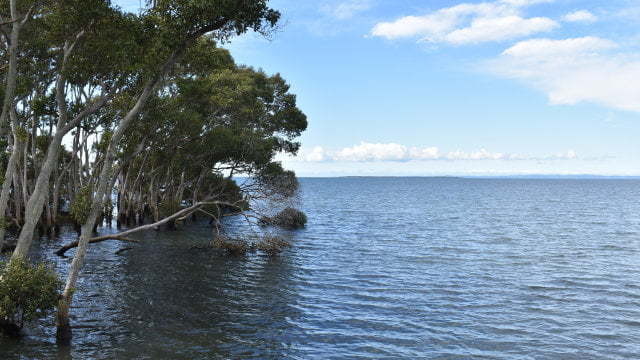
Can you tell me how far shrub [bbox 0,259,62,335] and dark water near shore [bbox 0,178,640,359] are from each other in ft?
4.53

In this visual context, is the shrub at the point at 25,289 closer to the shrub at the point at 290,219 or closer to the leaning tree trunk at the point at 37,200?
the leaning tree trunk at the point at 37,200

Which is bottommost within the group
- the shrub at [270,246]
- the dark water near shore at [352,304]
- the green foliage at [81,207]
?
the dark water near shore at [352,304]

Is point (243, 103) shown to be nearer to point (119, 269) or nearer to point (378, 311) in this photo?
point (119, 269)

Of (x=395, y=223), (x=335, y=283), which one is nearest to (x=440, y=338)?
(x=335, y=283)

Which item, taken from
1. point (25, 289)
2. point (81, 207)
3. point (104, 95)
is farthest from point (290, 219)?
point (25, 289)

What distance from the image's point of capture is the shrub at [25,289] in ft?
47.1

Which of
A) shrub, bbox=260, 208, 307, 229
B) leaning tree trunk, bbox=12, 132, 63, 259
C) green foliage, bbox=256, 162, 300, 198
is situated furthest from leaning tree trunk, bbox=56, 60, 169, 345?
shrub, bbox=260, 208, 307, 229

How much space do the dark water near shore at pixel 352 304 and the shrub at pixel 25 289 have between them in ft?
4.53

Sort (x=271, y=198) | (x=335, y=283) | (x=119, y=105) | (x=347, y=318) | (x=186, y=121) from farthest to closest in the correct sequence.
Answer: (x=271, y=198)
(x=186, y=121)
(x=335, y=283)
(x=119, y=105)
(x=347, y=318)

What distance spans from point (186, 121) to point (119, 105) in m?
7.85

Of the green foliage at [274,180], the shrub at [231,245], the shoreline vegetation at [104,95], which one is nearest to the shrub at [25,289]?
the shoreline vegetation at [104,95]

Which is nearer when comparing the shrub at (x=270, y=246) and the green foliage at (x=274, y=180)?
the shrub at (x=270, y=246)

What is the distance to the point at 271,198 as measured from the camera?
39.4 metres

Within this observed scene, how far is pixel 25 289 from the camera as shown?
14.4m
